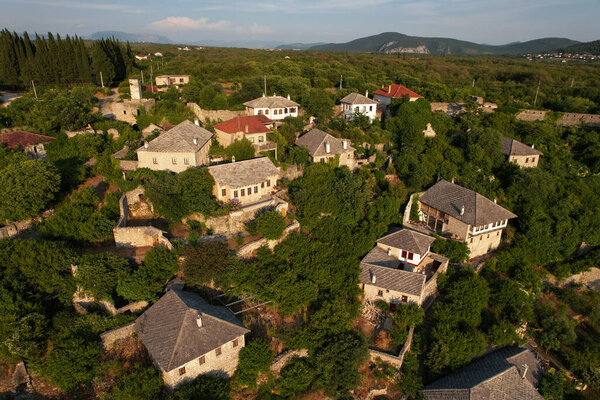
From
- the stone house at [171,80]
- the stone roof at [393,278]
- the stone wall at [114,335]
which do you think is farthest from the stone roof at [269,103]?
the stone wall at [114,335]

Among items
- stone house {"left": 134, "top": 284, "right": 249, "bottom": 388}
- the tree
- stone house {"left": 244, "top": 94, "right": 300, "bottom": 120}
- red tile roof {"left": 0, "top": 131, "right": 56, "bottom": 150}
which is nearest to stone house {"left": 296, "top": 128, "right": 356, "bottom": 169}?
stone house {"left": 244, "top": 94, "right": 300, "bottom": 120}

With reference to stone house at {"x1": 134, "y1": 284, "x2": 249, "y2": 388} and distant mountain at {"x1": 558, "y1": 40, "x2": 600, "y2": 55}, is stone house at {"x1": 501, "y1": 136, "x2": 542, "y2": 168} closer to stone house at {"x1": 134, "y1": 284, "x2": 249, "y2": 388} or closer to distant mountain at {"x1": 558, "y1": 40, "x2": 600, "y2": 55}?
stone house at {"x1": 134, "y1": 284, "x2": 249, "y2": 388}

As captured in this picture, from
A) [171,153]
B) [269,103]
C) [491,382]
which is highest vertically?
[269,103]

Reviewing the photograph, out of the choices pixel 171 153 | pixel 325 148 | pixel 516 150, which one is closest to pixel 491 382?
pixel 325 148

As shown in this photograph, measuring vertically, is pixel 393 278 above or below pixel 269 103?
below

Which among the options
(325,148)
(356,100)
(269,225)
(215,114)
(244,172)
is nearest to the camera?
(269,225)

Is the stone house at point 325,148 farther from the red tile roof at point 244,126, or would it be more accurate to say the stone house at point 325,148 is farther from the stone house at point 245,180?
the stone house at point 245,180

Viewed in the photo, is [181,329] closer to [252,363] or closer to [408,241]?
[252,363]
